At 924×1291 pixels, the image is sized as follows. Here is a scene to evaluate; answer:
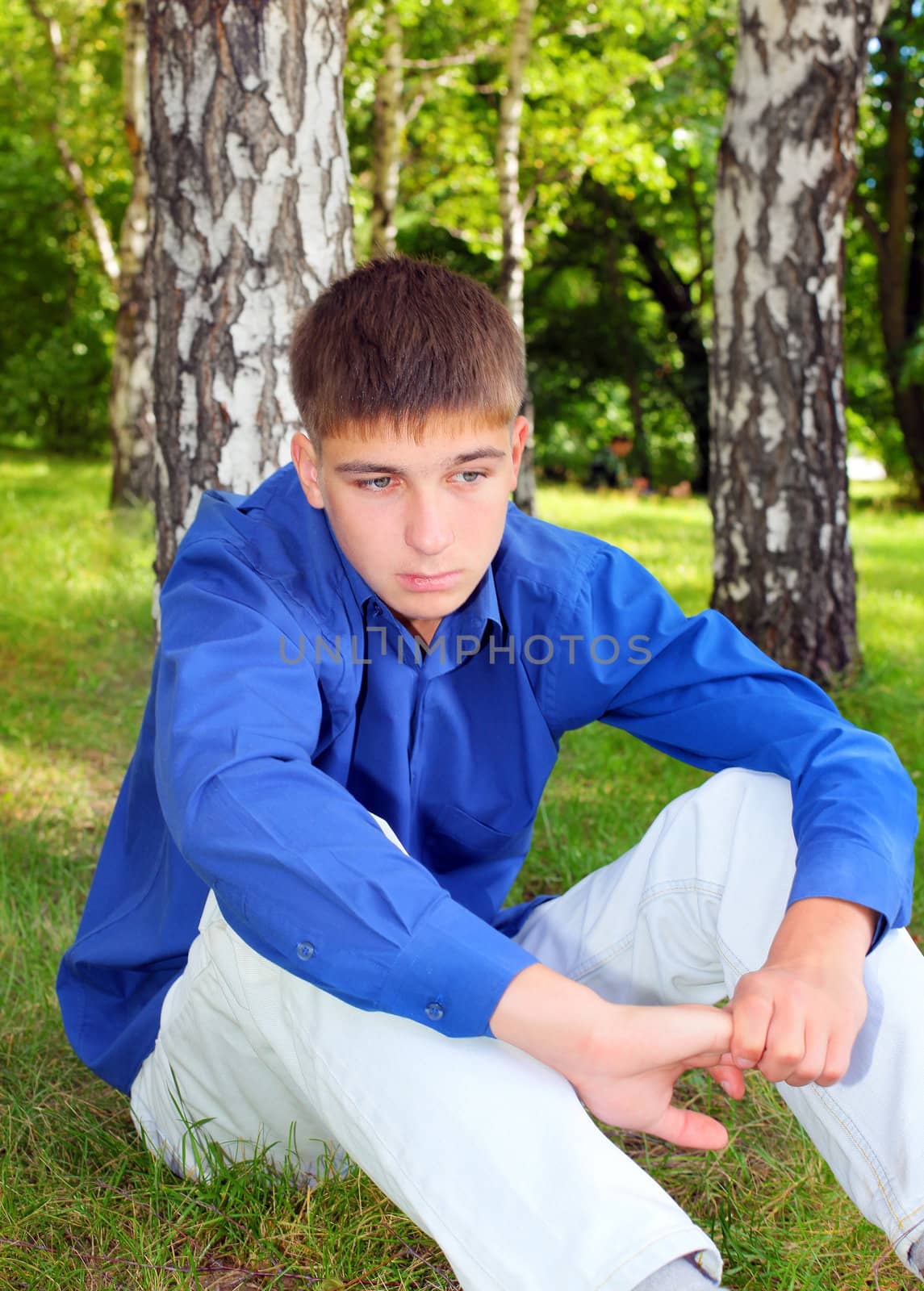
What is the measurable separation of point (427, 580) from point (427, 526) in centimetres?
10

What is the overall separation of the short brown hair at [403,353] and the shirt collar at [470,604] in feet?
0.73

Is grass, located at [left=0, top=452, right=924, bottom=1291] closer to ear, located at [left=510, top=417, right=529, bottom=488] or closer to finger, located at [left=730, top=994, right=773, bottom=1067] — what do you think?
finger, located at [left=730, top=994, right=773, bottom=1067]

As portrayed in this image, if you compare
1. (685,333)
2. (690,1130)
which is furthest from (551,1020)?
(685,333)

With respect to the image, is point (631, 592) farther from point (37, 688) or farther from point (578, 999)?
point (37, 688)

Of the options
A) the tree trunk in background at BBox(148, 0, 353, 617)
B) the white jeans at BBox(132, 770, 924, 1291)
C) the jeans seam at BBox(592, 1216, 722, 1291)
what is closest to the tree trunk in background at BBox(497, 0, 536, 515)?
the tree trunk in background at BBox(148, 0, 353, 617)

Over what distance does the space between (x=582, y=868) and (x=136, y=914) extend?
156cm

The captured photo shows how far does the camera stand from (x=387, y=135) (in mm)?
10953

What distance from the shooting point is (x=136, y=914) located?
2049mm

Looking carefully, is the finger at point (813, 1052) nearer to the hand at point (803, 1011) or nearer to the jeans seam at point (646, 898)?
the hand at point (803, 1011)

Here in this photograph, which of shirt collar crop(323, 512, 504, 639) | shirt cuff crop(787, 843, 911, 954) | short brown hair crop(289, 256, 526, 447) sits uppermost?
short brown hair crop(289, 256, 526, 447)

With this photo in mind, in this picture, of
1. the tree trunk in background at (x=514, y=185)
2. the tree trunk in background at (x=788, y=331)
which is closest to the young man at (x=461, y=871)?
the tree trunk in background at (x=788, y=331)

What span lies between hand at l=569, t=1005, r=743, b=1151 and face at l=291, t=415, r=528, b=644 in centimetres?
76

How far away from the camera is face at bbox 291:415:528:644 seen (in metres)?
1.88

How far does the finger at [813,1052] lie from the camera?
1.50m
